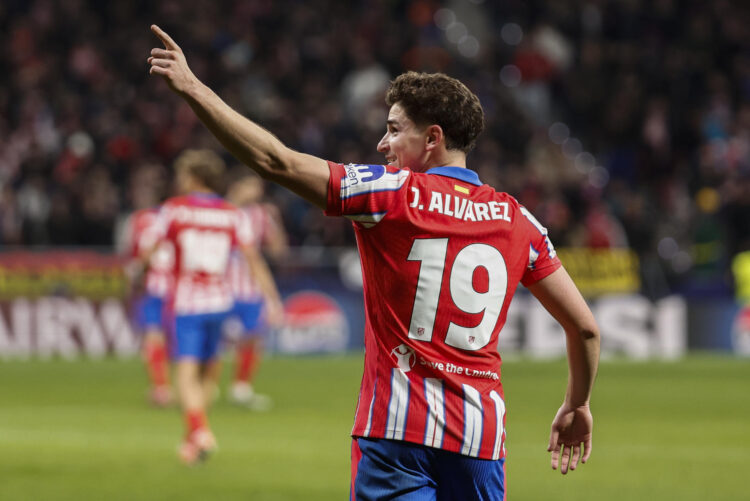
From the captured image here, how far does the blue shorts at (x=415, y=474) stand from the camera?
3.63 m

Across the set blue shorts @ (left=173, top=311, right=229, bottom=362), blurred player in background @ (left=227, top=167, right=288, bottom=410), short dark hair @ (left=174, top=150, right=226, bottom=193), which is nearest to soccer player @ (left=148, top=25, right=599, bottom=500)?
blue shorts @ (left=173, top=311, right=229, bottom=362)

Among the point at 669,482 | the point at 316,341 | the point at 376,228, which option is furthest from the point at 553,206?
the point at 376,228

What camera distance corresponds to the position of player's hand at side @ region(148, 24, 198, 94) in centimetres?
327

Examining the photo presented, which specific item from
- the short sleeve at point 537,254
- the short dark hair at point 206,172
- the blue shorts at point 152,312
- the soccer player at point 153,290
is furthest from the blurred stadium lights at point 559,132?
the short sleeve at point 537,254

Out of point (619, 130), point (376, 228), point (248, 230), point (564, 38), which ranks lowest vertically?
point (376, 228)

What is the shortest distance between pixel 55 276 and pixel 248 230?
Result: 8.48 metres

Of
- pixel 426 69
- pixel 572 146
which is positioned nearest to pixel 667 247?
pixel 572 146

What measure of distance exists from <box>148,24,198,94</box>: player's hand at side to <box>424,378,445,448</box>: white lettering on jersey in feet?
3.81

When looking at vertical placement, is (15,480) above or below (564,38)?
below

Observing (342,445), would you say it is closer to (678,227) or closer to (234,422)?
(234,422)

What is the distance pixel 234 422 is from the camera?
1177cm

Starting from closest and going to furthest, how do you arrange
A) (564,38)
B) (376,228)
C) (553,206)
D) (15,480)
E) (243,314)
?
(376,228)
(15,480)
(243,314)
(553,206)
(564,38)

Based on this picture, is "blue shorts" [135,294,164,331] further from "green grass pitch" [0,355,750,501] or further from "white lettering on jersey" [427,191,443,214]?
"white lettering on jersey" [427,191,443,214]

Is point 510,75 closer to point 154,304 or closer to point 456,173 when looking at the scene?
point 154,304
